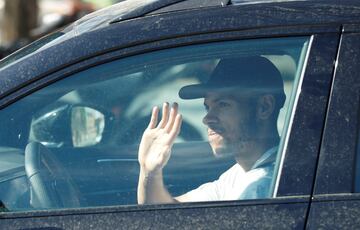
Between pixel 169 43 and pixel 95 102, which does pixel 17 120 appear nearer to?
pixel 95 102

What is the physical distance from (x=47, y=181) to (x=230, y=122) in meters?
0.57

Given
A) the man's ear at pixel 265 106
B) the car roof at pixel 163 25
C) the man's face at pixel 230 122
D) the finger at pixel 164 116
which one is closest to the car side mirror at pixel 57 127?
the car roof at pixel 163 25

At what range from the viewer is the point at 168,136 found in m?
2.62

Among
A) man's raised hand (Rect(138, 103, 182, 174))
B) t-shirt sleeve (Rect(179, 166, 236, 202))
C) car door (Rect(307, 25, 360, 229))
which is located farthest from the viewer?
man's raised hand (Rect(138, 103, 182, 174))

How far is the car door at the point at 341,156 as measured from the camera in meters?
2.38

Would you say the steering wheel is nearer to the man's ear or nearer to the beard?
→ the beard

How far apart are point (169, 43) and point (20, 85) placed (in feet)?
1.45

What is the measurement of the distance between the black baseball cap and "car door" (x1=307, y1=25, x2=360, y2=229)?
186mm

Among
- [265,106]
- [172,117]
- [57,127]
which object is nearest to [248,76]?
[265,106]

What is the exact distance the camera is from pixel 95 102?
272 cm

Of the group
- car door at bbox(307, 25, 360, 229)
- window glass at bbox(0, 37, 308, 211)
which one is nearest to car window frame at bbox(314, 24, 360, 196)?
car door at bbox(307, 25, 360, 229)

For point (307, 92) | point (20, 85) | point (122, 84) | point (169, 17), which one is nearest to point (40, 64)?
point (20, 85)

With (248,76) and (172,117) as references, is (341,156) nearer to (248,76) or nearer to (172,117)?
(248,76)

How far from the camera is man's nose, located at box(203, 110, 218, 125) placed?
2.63 m
